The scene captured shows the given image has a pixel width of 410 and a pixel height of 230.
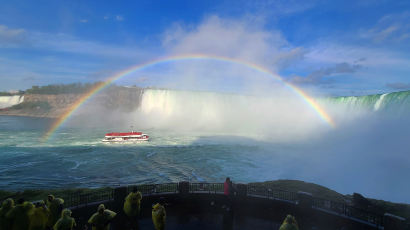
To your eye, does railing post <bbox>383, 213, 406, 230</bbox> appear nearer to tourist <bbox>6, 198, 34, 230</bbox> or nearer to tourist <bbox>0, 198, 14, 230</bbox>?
tourist <bbox>6, 198, 34, 230</bbox>

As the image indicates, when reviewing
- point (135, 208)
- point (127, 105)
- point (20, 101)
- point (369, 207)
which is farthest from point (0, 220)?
point (20, 101)

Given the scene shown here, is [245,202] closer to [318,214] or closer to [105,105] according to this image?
[318,214]

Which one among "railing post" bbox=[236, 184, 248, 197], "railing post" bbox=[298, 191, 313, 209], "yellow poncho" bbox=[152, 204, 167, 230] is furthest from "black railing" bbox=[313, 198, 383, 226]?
"yellow poncho" bbox=[152, 204, 167, 230]

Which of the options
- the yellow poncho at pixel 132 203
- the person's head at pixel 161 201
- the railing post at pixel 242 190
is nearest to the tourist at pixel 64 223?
the yellow poncho at pixel 132 203

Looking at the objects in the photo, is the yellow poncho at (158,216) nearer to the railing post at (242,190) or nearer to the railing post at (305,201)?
the railing post at (242,190)

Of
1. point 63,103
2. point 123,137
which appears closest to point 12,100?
point 63,103

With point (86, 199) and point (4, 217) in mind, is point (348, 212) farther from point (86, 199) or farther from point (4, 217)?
point (4, 217)
